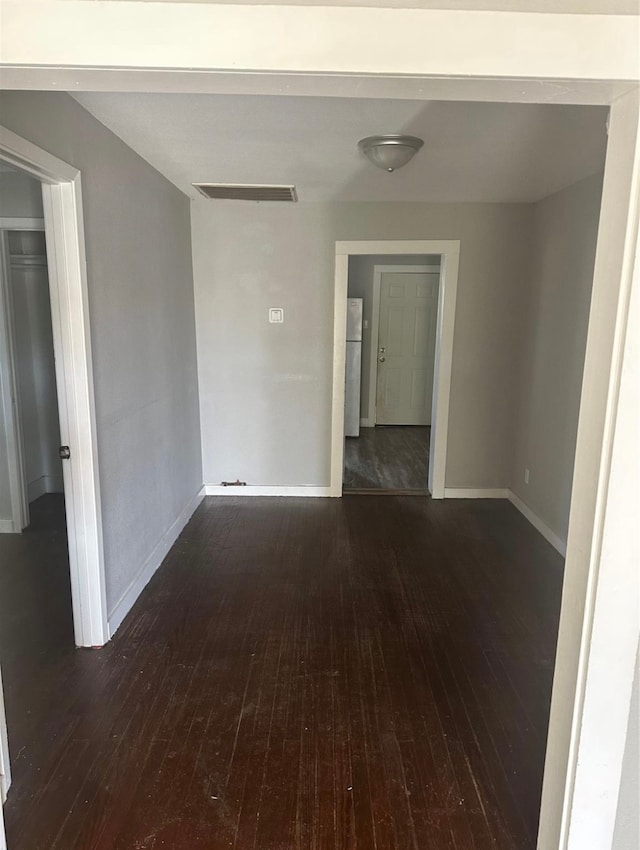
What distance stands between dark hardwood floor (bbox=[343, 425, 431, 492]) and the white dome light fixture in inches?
109

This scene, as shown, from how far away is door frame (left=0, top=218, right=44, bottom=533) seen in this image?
3.53m

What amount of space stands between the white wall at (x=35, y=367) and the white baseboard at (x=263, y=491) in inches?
49.8

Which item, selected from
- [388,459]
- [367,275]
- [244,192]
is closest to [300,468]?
[388,459]

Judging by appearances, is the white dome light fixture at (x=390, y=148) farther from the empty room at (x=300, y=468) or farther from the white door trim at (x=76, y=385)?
the white door trim at (x=76, y=385)

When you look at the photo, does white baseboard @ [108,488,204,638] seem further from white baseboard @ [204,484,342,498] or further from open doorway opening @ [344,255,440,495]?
open doorway opening @ [344,255,440,495]

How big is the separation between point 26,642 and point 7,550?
114cm

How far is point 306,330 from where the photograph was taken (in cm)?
438

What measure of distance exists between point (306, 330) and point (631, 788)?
3.60 meters

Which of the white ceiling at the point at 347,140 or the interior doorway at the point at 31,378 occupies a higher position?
the white ceiling at the point at 347,140

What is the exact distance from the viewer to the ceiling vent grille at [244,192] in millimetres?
3615

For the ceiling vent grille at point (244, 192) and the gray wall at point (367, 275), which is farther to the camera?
the gray wall at point (367, 275)

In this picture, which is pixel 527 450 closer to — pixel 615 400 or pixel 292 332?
pixel 292 332

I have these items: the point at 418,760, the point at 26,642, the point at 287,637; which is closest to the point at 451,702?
the point at 418,760

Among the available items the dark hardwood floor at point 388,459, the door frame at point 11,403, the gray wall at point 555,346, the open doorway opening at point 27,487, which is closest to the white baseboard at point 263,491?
the dark hardwood floor at point 388,459
